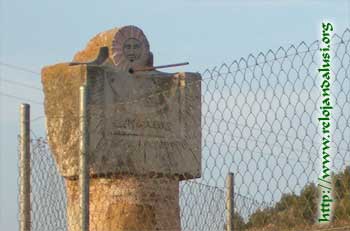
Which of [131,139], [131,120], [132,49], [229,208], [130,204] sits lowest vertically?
[229,208]

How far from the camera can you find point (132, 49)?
33.3 ft

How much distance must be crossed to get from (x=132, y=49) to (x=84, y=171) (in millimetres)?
2270

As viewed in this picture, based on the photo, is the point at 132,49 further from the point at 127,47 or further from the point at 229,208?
the point at 229,208

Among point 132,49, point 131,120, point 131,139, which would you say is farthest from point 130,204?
point 132,49

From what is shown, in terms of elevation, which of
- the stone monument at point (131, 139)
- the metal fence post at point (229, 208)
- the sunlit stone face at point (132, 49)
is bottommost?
the metal fence post at point (229, 208)

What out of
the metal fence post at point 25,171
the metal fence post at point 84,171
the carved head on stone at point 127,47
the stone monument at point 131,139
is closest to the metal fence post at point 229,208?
the metal fence post at point 84,171

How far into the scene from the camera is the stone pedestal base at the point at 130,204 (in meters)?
9.67

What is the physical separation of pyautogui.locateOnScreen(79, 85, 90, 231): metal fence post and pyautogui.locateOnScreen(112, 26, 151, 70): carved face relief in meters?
1.87

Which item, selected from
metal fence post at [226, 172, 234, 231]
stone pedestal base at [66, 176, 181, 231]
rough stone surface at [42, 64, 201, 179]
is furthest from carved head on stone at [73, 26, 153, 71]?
metal fence post at [226, 172, 234, 231]

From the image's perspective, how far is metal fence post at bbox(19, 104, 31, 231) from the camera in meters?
8.45

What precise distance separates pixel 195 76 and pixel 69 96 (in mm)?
1175

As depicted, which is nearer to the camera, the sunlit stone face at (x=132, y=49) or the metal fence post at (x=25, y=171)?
the metal fence post at (x=25, y=171)

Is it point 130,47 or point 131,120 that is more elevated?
point 130,47

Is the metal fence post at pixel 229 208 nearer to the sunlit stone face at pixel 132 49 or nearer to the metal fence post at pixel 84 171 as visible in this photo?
the metal fence post at pixel 84 171
